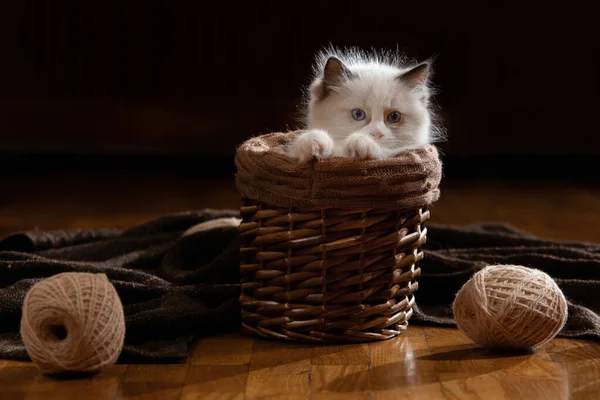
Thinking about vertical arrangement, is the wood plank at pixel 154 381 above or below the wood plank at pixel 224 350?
above

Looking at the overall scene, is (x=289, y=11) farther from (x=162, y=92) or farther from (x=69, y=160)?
(x=69, y=160)

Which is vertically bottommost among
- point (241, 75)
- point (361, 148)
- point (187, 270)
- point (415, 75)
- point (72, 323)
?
point (187, 270)

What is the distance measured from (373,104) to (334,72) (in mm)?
103

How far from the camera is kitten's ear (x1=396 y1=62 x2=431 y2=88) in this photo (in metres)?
1.75

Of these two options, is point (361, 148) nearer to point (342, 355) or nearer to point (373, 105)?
point (373, 105)

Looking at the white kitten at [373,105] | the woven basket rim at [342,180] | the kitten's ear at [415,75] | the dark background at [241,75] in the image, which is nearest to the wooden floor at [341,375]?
the woven basket rim at [342,180]

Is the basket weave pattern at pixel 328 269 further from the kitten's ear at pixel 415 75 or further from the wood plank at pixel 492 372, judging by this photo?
the kitten's ear at pixel 415 75

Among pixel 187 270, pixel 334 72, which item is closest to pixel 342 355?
pixel 334 72

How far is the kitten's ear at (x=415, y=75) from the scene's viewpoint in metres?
1.75

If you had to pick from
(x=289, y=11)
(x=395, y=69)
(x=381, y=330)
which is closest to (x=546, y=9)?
(x=289, y=11)

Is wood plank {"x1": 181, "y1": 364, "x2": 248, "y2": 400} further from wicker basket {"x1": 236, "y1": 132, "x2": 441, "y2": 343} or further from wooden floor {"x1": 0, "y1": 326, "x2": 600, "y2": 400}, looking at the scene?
wicker basket {"x1": 236, "y1": 132, "x2": 441, "y2": 343}

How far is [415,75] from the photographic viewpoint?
5.79ft

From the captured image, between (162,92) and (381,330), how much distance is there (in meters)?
2.18

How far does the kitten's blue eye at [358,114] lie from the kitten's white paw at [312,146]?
5.8 inches
